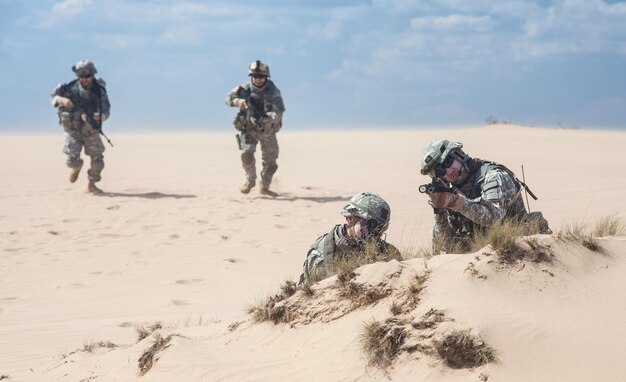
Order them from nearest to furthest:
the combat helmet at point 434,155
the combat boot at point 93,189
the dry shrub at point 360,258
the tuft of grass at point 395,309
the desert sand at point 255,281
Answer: the desert sand at point 255,281
the tuft of grass at point 395,309
the dry shrub at point 360,258
the combat helmet at point 434,155
the combat boot at point 93,189

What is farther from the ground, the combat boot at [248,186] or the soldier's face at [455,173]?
the soldier's face at [455,173]

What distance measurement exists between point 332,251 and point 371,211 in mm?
338

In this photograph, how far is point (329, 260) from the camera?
17.0 feet

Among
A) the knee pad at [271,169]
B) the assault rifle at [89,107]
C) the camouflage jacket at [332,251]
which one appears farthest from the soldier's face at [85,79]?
the camouflage jacket at [332,251]

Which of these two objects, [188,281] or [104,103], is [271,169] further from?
[188,281]

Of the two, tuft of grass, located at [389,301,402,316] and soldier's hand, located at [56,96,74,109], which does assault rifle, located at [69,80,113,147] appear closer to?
soldier's hand, located at [56,96,74,109]

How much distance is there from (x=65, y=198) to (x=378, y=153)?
12954mm

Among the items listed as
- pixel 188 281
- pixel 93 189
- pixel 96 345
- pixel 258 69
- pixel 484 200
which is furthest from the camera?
pixel 93 189

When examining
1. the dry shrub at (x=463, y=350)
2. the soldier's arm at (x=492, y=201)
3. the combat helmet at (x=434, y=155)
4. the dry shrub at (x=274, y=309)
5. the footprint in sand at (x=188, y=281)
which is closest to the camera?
the dry shrub at (x=463, y=350)

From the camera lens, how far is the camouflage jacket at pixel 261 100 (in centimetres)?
1298

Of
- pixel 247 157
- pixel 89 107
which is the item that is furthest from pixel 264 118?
pixel 89 107

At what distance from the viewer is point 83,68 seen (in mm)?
13352

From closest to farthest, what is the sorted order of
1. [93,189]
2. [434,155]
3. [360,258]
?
[360,258] → [434,155] → [93,189]

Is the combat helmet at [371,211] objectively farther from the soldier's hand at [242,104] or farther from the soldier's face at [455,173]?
the soldier's hand at [242,104]
